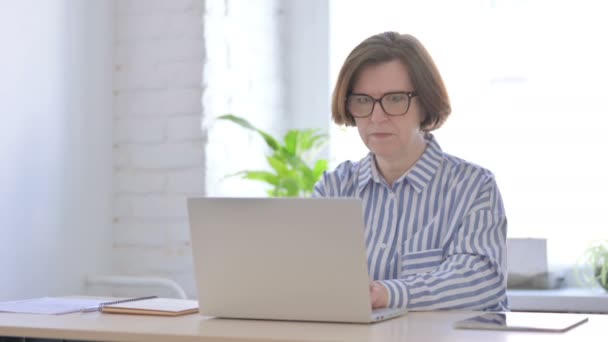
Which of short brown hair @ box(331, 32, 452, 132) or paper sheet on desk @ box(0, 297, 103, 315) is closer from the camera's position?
paper sheet on desk @ box(0, 297, 103, 315)

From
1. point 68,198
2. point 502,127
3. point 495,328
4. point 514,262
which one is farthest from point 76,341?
point 502,127

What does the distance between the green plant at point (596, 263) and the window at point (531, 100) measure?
7cm

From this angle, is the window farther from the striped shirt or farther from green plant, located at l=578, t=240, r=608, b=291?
the striped shirt

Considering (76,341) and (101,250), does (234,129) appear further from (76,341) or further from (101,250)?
(76,341)

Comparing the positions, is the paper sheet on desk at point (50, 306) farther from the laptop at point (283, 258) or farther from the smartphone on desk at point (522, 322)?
the smartphone on desk at point (522, 322)

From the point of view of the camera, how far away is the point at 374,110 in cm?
227

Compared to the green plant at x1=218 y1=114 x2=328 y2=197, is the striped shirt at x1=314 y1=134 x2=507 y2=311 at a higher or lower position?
lower

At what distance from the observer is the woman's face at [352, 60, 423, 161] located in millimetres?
2275

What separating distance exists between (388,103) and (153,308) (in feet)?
2.39

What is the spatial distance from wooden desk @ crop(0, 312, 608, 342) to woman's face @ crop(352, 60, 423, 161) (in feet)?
1.68

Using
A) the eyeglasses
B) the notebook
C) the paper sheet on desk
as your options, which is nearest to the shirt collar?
the eyeglasses

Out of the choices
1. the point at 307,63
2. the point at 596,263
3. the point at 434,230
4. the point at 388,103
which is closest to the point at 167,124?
the point at 307,63

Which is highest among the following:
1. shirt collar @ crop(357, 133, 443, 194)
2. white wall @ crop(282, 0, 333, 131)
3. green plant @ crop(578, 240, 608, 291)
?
white wall @ crop(282, 0, 333, 131)

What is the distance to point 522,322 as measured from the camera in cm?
176
